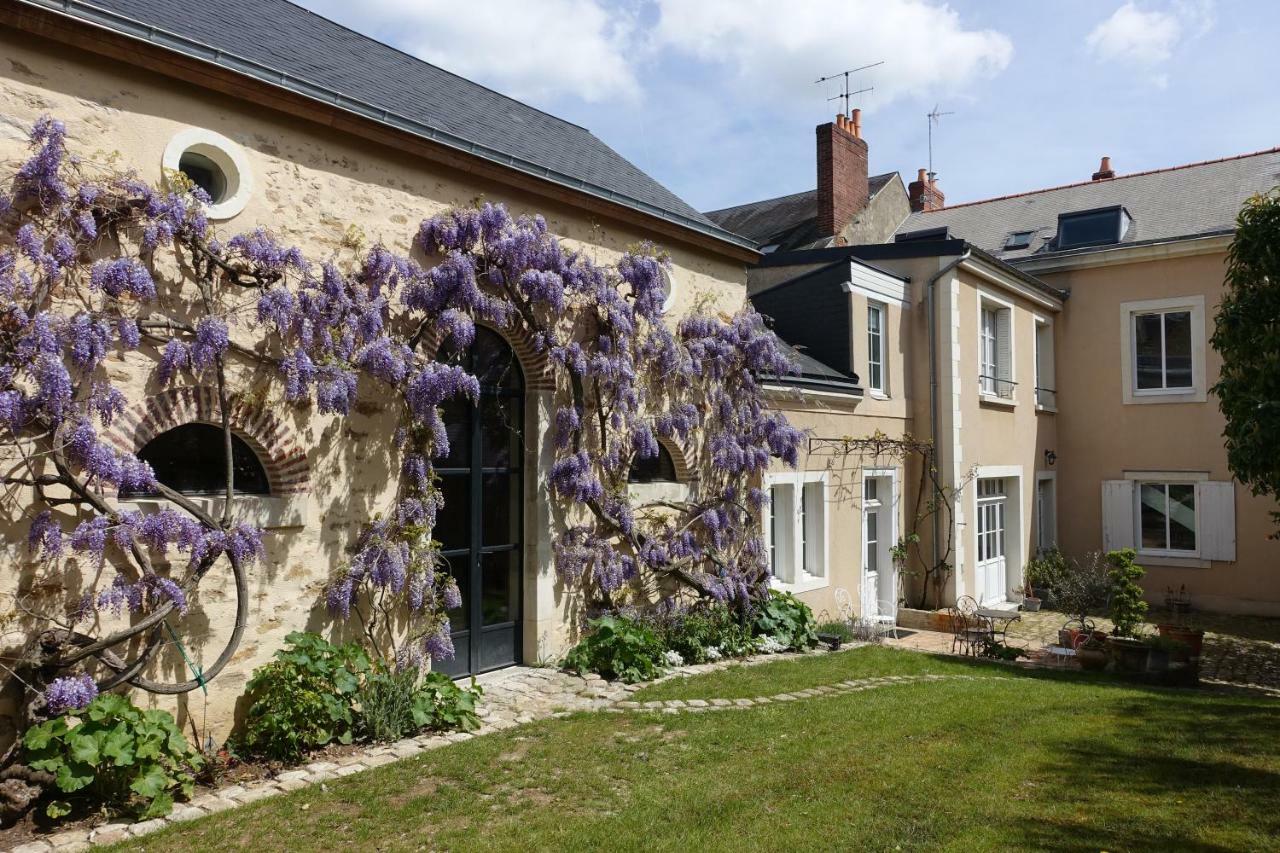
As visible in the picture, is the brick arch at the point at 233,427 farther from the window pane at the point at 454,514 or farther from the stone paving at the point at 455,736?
the stone paving at the point at 455,736

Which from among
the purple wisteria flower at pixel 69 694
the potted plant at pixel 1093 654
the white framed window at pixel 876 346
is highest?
the white framed window at pixel 876 346

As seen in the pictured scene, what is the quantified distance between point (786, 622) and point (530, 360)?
162 inches

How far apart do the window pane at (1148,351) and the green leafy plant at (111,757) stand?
1561 centimetres

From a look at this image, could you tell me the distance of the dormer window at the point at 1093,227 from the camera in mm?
16062

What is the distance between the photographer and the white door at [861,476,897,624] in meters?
12.5

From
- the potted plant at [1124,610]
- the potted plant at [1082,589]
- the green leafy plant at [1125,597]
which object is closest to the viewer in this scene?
the potted plant at [1124,610]

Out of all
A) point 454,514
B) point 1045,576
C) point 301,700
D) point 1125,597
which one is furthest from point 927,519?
point 301,700

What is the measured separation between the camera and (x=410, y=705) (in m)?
6.09

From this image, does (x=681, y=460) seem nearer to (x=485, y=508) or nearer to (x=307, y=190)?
(x=485, y=508)

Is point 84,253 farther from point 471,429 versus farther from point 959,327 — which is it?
point 959,327

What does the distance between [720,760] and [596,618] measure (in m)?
3.03

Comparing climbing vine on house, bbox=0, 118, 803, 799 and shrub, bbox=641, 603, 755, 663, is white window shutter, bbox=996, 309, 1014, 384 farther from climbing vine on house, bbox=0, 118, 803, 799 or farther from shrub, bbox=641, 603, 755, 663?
shrub, bbox=641, 603, 755, 663

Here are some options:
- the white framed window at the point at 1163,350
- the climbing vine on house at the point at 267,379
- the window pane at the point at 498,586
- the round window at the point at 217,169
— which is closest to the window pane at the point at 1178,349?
the white framed window at the point at 1163,350

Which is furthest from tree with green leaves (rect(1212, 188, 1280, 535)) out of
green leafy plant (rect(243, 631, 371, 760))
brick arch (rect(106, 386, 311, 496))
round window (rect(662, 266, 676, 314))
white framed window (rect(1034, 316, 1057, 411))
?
brick arch (rect(106, 386, 311, 496))
